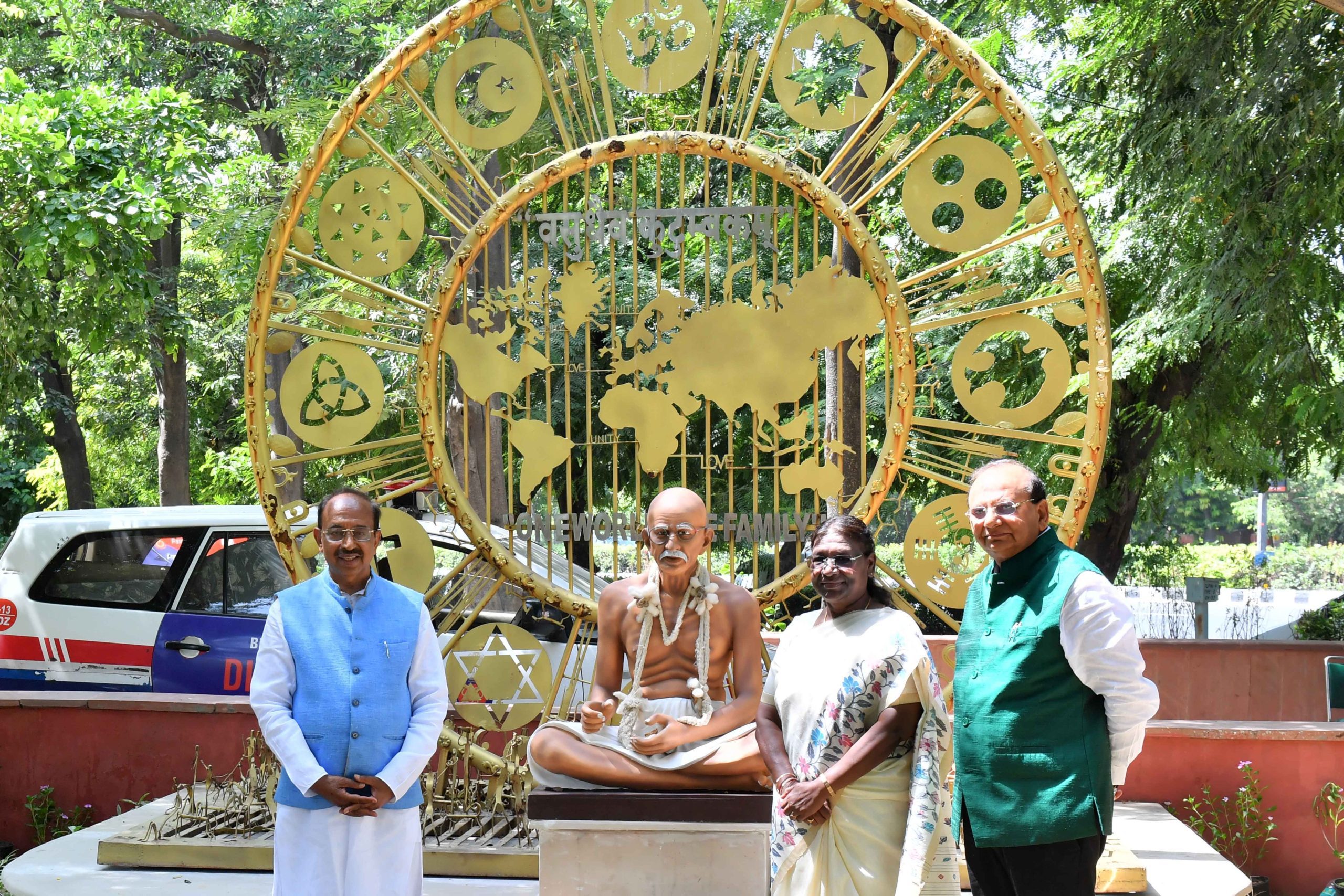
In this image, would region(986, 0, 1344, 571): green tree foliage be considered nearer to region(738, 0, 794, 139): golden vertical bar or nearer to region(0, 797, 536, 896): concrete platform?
region(738, 0, 794, 139): golden vertical bar

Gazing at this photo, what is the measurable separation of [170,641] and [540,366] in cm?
292

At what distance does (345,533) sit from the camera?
10.9ft

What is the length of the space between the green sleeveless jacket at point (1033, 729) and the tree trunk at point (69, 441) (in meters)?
13.0

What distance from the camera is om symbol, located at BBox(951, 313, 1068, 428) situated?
4.64 metres

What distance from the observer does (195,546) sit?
660 centimetres

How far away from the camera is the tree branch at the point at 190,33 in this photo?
12695mm

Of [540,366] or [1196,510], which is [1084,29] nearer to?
[540,366]

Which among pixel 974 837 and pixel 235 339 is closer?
pixel 974 837

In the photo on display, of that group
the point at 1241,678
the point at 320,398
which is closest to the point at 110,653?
the point at 320,398

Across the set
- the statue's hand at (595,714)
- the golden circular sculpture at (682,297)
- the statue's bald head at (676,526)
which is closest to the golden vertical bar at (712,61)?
the golden circular sculpture at (682,297)

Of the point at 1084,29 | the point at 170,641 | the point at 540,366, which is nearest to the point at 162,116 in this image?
the point at 170,641

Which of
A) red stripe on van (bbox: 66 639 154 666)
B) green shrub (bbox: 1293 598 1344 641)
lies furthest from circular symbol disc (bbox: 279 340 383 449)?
green shrub (bbox: 1293 598 1344 641)

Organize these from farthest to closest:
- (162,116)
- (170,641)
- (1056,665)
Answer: (162,116) → (170,641) → (1056,665)

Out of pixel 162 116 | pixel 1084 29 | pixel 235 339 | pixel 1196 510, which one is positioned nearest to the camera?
pixel 162 116
